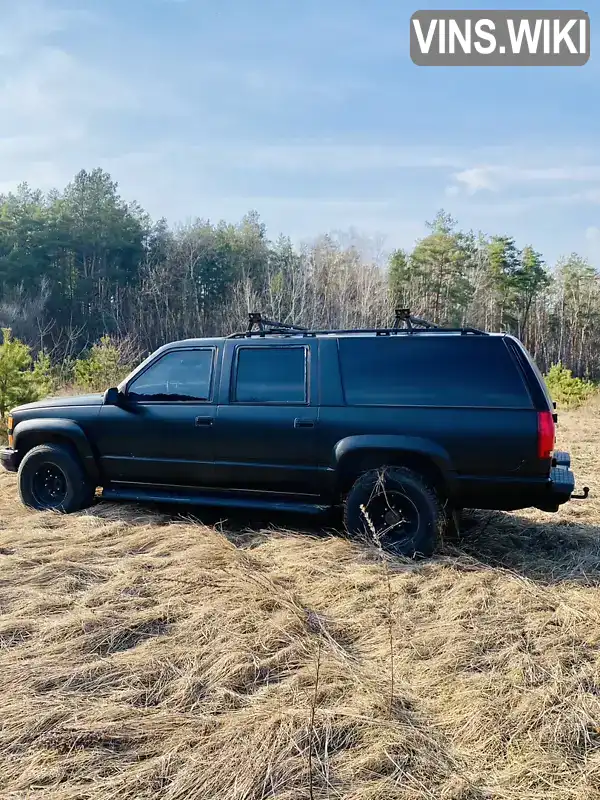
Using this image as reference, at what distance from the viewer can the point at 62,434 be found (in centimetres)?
551

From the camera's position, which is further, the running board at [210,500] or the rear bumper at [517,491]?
the running board at [210,500]

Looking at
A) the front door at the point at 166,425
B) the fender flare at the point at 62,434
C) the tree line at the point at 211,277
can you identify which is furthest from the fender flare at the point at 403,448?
the tree line at the point at 211,277

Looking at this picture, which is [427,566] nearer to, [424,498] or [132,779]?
[424,498]

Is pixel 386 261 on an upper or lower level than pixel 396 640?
upper

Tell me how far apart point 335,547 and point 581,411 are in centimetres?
1366

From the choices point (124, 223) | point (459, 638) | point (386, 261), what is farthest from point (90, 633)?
point (124, 223)

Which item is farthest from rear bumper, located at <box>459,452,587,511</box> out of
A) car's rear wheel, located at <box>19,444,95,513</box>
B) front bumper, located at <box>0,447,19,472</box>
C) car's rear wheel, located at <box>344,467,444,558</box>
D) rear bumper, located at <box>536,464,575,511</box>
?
front bumper, located at <box>0,447,19,472</box>

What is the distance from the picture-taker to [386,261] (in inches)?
1623

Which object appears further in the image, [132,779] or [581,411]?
[581,411]

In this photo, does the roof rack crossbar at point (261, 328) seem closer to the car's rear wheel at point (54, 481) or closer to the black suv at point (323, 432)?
the black suv at point (323, 432)

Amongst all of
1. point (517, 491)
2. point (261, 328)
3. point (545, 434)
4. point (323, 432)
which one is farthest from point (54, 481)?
point (545, 434)

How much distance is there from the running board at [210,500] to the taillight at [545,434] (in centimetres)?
171

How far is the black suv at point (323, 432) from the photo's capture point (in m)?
4.30

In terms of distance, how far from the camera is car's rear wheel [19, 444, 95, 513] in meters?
5.46
